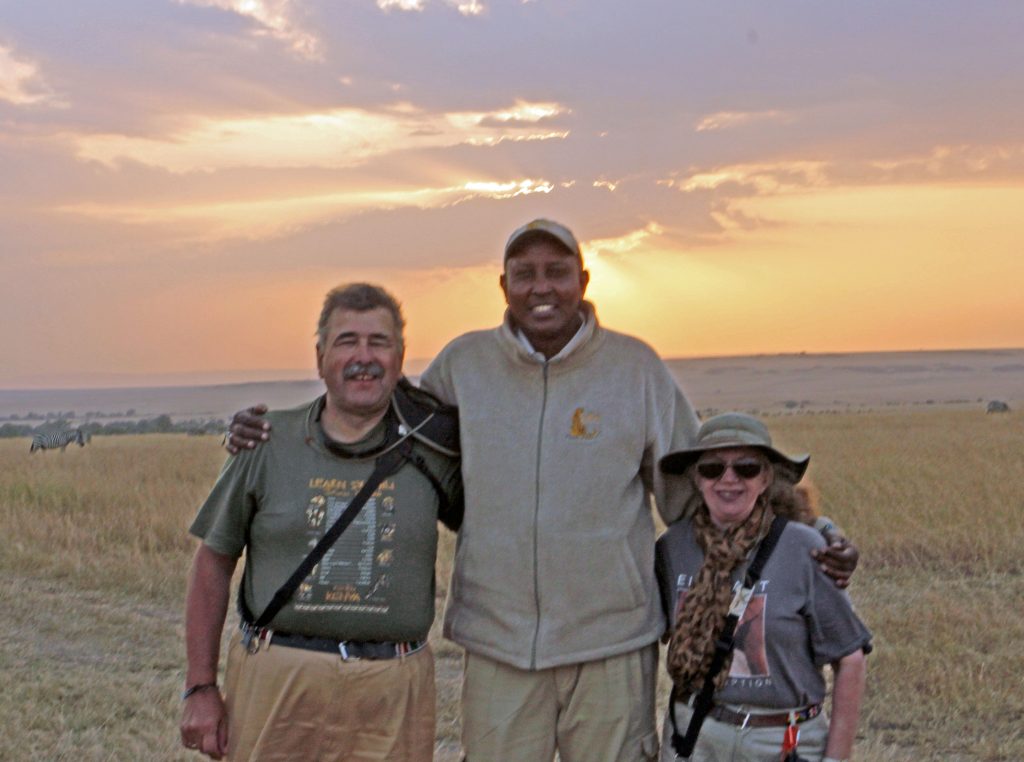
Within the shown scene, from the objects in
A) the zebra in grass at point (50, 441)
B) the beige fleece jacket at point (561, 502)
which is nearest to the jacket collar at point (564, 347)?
the beige fleece jacket at point (561, 502)

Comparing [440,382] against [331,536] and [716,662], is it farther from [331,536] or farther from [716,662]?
[716,662]

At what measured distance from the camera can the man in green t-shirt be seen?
12.1ft

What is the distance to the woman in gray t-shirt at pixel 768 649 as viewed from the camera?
369 cm

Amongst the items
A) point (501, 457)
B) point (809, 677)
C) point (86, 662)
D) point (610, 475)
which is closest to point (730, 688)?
point (809, 677)

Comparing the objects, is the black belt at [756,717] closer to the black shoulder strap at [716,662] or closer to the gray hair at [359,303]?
the black shoulder strap at [716,662]

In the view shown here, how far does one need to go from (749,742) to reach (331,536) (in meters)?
1.35

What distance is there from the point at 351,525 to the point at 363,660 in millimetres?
406

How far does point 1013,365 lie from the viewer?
15425 centimetres

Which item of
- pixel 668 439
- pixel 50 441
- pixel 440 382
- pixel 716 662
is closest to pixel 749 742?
pixel 716 662

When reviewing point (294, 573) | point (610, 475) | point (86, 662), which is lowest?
point (86, 662)

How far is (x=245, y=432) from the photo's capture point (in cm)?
376

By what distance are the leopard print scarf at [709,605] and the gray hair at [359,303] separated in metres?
1.14

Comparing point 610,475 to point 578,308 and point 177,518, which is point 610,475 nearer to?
point 578,308

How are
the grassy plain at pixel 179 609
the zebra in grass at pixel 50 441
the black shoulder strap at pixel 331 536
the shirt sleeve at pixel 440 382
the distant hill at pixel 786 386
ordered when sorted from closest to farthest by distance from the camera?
the black shoulder strap at pixel 331 536
the shirt sleeve at pixel 440 382
the grassy plain at pixel 179 609
the zebra in grass at pixel 50 441
the distant hill at pixel 786 386
